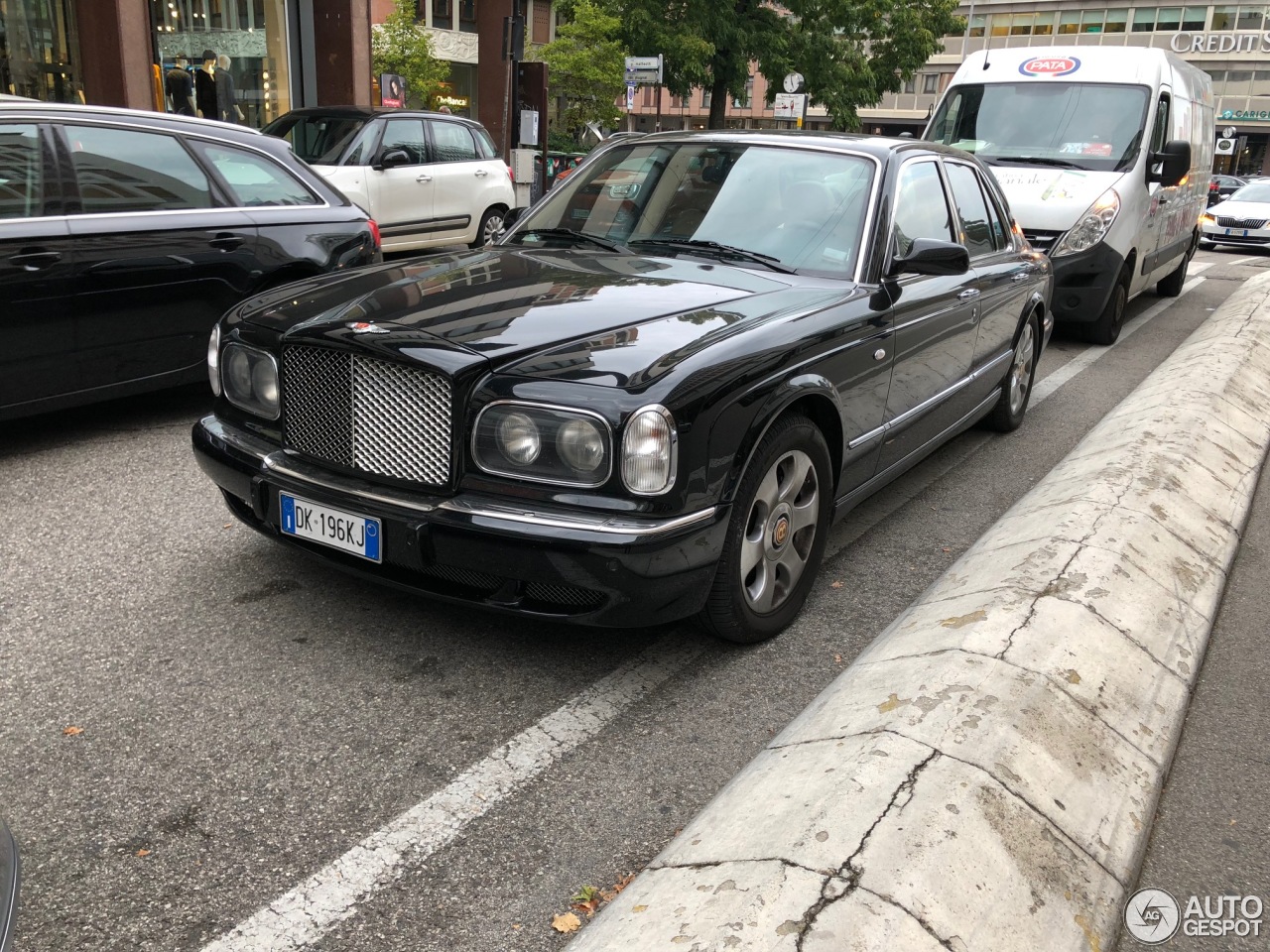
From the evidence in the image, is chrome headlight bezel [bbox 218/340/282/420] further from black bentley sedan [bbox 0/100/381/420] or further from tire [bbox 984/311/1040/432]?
tire [bbox 984/311/1040/432]

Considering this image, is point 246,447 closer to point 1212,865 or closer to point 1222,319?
point 1212,865

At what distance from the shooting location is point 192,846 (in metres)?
2.54

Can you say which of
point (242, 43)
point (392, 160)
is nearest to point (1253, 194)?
point (392, 160)

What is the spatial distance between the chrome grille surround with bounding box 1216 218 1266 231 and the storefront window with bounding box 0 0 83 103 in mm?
19670

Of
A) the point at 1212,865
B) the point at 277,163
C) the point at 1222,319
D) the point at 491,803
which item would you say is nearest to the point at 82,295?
the point at 277,163

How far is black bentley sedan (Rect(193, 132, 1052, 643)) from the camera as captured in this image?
3.05 meters

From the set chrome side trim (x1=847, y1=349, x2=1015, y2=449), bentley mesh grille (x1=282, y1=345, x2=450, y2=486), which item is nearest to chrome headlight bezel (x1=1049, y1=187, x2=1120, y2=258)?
chrome side trim (x1=847, y1=349, x2=1015, y2=449)

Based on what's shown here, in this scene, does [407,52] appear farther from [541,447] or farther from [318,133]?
[541,447]

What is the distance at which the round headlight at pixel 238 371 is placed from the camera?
3.68 metres

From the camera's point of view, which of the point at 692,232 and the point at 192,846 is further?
the point at 692,232

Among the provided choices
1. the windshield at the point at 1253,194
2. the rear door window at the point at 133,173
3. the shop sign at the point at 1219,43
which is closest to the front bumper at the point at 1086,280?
the rear door window at the point at 133,173

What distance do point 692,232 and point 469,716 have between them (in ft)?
7.02

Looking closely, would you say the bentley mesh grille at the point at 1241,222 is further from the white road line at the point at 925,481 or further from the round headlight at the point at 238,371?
the round headlight at the point at 238,371

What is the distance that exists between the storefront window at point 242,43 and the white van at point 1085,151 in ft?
40.5
